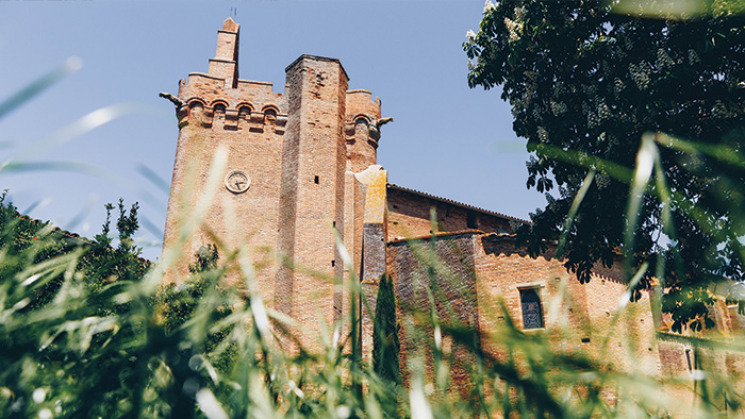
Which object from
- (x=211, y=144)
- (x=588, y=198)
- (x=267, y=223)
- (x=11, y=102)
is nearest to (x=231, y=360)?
(x=11, y=102)

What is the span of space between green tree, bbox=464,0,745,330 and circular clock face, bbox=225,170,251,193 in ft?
51.5

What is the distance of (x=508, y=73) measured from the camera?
10.0 metres

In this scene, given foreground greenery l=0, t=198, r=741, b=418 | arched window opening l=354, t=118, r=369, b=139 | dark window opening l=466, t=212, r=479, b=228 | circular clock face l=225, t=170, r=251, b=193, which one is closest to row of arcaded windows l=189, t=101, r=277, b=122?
circular clock face l=225, t=170, r=251, b=193

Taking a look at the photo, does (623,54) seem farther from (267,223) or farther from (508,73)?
(267,223)

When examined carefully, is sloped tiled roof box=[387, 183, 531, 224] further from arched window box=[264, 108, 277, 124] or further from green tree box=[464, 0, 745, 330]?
green tree box=[464, 0, 745, 330]

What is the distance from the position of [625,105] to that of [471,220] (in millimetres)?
15846

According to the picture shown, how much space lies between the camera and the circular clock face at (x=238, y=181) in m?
23.6

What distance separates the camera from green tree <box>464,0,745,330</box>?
7.23 metres

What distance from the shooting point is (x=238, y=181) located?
23.8m

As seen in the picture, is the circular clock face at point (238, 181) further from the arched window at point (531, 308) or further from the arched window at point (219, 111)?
the arched window at point (531, 308)

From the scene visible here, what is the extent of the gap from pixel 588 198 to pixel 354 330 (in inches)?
333

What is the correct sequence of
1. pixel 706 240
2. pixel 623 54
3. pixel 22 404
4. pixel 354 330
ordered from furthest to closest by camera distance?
pixel 623 54 < pixel 706 240 < pixel 354 330 < pixel 22 404

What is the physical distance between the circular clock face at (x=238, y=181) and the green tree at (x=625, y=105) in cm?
1571

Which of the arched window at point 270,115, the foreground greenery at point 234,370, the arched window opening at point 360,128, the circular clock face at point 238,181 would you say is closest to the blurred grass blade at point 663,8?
the foreground greenery at point 234,370
